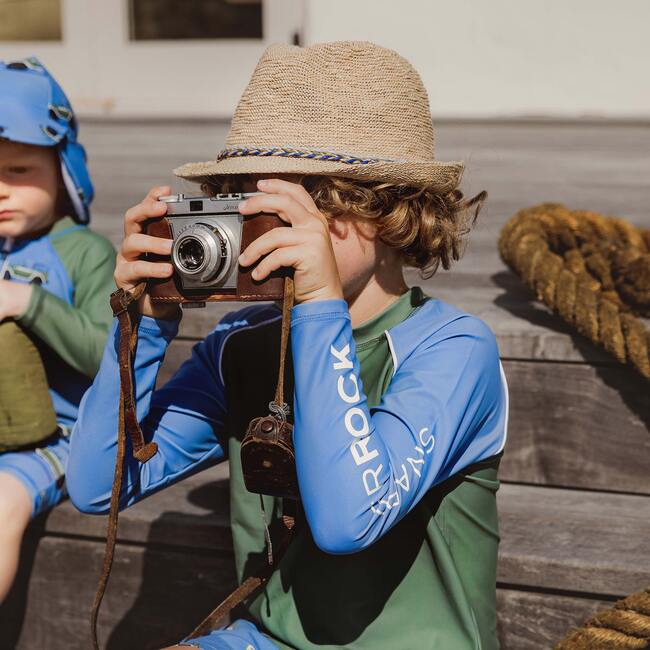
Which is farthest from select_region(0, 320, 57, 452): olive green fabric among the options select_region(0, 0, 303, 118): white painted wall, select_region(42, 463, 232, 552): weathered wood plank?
select_region(0, 0, 303, 118): white painted wall

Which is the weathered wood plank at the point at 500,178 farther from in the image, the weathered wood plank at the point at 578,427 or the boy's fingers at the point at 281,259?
the boy's fingers at the point at 281,259

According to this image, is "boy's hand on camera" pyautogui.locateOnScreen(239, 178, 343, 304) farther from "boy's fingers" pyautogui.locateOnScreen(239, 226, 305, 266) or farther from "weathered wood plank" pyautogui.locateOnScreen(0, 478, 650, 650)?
"weathered wood plank" pyautogui.locateOnScreen(0, 478, 650, 650)

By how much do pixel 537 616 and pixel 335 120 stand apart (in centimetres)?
89

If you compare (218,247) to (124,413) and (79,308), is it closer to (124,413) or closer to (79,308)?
(124,413)

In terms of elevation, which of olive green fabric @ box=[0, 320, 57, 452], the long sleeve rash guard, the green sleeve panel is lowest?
olive green fabric @ box=[0, 320, 57, 452]

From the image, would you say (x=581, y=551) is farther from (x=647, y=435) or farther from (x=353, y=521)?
(x=353, y=521)

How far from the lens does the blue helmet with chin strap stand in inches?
81.3

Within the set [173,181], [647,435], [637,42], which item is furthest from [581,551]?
[637,42]

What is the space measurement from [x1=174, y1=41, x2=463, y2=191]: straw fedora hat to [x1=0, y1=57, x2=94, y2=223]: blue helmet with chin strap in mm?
733

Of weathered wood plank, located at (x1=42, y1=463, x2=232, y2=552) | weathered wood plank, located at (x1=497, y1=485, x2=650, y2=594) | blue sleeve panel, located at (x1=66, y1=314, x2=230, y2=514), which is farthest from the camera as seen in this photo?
weathered wood plank, located at (x1=42, y1=463, x2=232, y2=552)

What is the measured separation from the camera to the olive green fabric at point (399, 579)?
54.2 inches

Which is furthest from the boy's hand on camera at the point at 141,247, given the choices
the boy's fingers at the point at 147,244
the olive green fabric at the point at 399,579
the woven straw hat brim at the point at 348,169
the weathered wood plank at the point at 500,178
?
the weathered wood plank at the point at 500,178

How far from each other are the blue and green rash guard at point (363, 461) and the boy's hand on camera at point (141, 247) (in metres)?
0.10

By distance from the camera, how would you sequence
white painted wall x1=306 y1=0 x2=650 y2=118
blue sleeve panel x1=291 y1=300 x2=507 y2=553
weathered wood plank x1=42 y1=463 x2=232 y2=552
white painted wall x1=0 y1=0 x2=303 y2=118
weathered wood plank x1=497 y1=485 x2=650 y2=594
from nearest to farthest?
blue sleeve panel x1=291 y1=300 x2=507 y2=553 → weathered wood plank x1=497 y1=485 x2=650 y2=594 → weathered wood plank x1=42 y1=463 x2=232 y2=552 → white painted wall x1=306 y1=0 x2=650 y2=118 → white painted wall x1=0 y1=0 x2=303 y2=118
